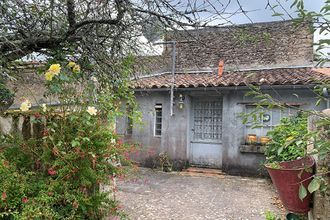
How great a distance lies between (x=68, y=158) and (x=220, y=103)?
7.47 metres

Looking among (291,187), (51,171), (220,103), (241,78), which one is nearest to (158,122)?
(220,103)

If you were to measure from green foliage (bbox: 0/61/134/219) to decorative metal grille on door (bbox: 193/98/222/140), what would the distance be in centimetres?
667

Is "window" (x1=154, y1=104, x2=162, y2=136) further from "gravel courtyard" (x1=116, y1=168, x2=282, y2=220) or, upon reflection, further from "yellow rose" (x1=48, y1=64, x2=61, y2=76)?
"yellow rose" (x1=48, y1=64, x2=61, y2=76)

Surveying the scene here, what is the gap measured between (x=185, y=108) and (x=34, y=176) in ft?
22.8

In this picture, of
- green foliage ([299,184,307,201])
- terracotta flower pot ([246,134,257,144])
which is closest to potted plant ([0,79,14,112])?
green foliage ([299,184,307,201])

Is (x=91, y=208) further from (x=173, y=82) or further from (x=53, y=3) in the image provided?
(x=173, y=82)

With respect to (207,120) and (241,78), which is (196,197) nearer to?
(207,120)

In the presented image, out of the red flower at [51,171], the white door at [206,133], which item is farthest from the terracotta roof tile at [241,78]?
the red flower at [51,171]

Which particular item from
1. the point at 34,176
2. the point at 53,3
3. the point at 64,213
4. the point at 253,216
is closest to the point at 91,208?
the point at 64,213

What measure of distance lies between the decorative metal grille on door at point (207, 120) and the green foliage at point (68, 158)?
21.9ft

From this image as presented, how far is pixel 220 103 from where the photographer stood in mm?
9711

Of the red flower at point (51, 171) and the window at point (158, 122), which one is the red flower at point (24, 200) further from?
the window at point (158, 122)

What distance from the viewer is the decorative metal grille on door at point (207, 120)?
9711mm

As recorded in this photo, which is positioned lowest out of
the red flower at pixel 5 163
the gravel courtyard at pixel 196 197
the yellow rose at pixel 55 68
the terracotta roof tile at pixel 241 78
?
the gravel courtyard at pixel 196 197
